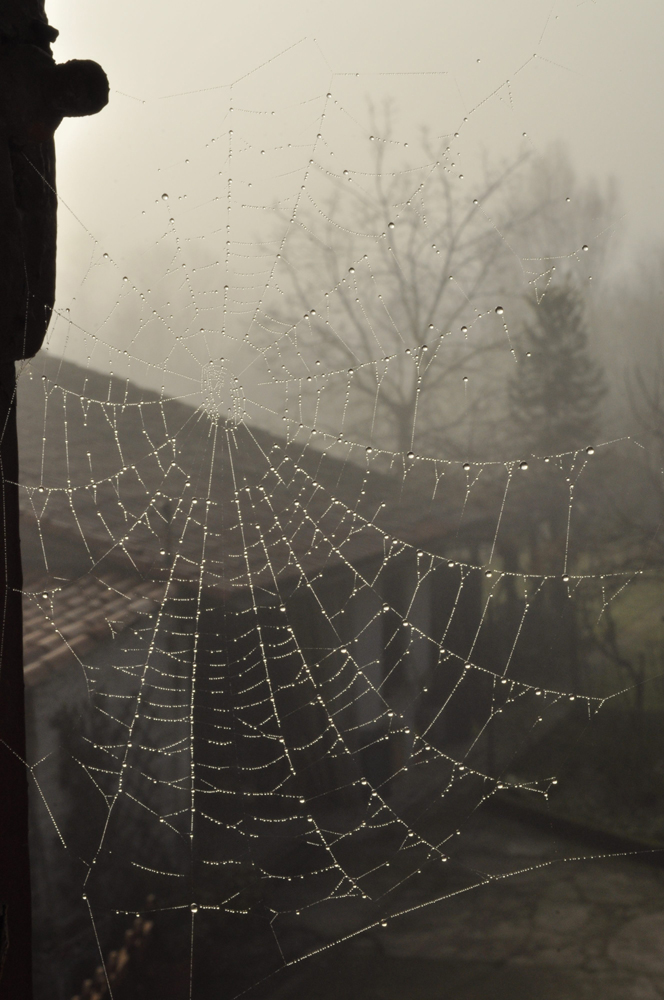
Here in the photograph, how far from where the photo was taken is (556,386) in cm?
550

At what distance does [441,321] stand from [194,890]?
452 centimetres

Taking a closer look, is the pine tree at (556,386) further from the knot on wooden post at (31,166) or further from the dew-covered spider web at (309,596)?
the knot on wooden post at (31,166)

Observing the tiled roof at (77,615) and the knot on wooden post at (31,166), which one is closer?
the knot on wooden post at (31,166)

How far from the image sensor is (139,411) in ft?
15.9

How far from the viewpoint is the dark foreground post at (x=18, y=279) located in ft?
3.98

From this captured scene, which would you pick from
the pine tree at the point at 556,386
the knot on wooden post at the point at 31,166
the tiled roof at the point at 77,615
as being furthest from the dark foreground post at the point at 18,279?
the pine tree at the point at 556,386

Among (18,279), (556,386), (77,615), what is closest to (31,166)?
(18,279)

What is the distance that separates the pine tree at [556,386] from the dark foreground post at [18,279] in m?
4.49

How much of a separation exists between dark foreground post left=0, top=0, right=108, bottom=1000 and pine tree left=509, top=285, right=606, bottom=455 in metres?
4.49

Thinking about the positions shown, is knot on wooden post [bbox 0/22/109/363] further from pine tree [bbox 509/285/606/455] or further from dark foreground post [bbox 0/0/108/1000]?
pine tree [bbox 509/285/606/455]

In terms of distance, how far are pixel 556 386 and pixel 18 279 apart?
481 cm

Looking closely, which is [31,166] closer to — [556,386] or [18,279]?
[18,279]

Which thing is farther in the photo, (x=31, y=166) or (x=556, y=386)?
(x=556, y=386)

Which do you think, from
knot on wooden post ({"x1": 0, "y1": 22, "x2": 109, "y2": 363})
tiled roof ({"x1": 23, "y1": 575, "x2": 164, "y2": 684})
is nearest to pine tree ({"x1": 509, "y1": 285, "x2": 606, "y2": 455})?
tiled roof ({"x1": 23, "y1": 575, "x2": 164, "y2": 684})
